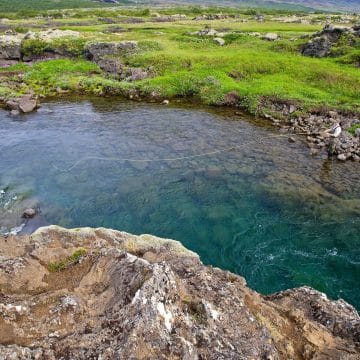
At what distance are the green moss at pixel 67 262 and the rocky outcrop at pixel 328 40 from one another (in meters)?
55.6

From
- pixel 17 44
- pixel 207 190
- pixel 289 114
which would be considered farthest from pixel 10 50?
pixel 207 190

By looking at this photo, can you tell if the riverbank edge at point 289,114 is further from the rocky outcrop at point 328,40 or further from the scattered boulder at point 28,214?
the scattered boulder at point 28,214

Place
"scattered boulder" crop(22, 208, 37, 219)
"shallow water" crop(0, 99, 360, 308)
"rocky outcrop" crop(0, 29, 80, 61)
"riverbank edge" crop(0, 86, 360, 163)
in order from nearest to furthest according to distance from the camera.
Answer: "shallow water" crop(0, 99, 360, 308) → "scattered boulder" crop(22, 208, 37, 219) → "riverbank edge" crop(0, 86, 360, 163) → "rocky outcrop" crop(0, 29, 80, 61)

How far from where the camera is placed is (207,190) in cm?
2841

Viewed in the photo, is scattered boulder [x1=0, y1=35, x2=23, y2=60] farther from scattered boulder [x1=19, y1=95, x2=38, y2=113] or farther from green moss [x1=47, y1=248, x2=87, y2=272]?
green moss [x1=47, y1=248, x2=87, y2=272]

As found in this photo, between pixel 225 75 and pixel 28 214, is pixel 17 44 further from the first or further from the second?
pixel 28 214

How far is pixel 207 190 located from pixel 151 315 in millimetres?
19058

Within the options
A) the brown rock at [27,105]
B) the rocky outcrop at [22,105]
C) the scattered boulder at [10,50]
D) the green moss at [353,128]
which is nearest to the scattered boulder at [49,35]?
the scattered boulder at [10,50]

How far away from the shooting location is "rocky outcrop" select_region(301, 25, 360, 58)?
59875mm

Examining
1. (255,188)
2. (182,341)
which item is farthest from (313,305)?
(255,188)

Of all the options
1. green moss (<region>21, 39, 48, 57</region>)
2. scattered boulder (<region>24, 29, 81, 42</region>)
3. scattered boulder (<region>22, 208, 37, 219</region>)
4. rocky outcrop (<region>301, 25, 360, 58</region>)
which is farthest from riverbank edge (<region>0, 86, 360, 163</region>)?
scattered boulder (<region>24, 29, 81, 42</region>)

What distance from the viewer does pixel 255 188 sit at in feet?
93.4

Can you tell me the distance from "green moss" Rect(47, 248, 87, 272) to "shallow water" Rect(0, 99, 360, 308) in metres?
8.41

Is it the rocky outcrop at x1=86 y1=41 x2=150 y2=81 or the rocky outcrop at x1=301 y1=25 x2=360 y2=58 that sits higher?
the rocky outcrop at x1=301 y1=25 x2=360 y2=58
